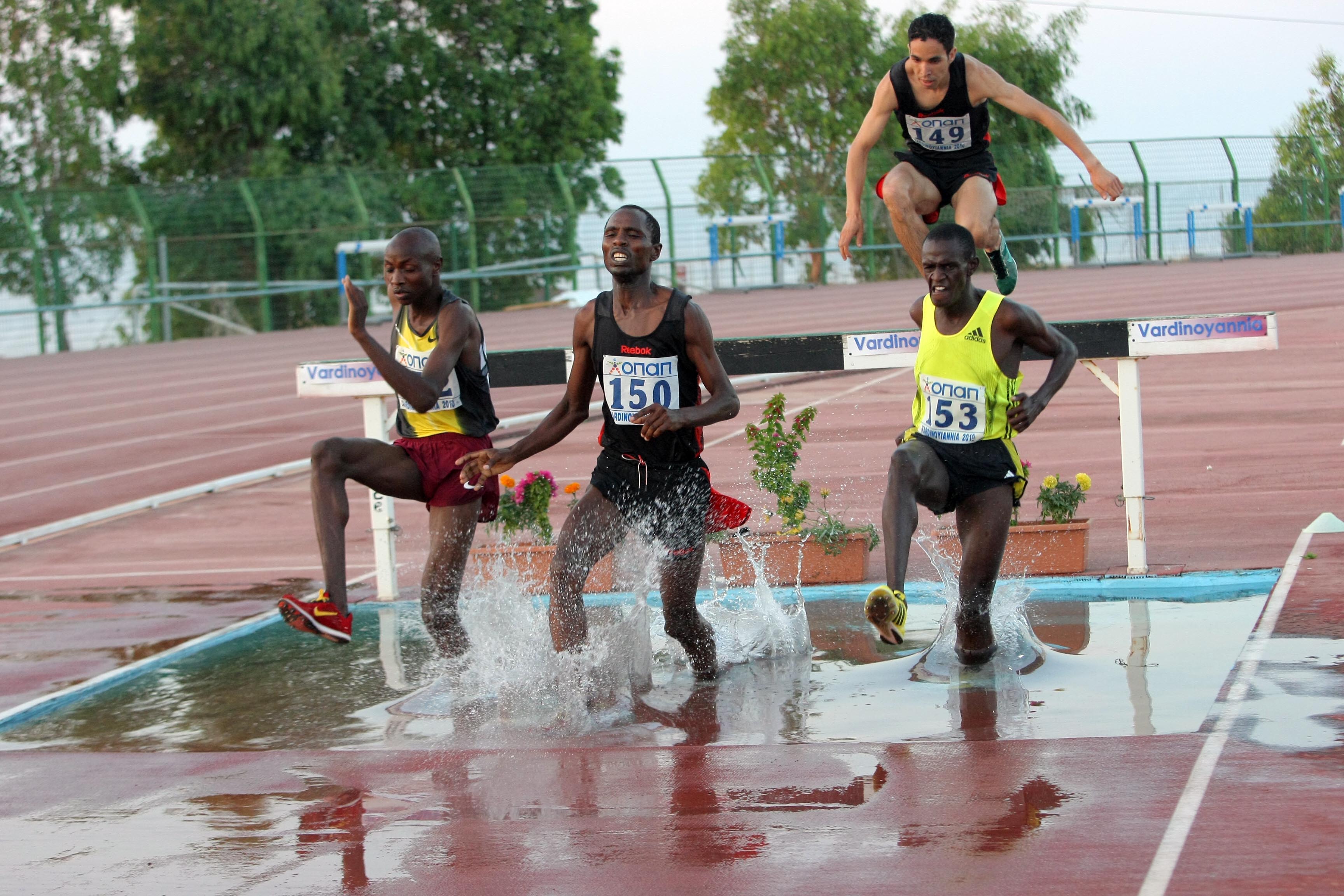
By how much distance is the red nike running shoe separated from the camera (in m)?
5.68

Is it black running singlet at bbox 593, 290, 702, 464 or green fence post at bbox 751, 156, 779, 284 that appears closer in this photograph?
black running singlet at bbox 593, 290, 702, 464

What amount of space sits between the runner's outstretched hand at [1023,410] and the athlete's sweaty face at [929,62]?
1664mm

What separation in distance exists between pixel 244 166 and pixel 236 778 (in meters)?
30.8

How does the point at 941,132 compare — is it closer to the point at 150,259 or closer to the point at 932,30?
the point at 932,30

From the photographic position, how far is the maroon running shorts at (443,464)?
6.14 meters

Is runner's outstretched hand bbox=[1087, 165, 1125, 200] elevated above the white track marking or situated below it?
above

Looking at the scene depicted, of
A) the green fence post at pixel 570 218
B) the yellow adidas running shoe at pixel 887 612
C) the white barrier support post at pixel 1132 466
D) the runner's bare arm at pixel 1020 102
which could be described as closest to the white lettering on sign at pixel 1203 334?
the white barrier support post at pixel 1132 466

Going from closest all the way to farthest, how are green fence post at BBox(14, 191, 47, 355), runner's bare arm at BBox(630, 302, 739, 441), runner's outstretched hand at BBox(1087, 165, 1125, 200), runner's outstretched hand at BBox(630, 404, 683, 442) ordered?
runner's outstretched hand at BBox(630, 404, 683, 442) < runner's bare arm at BBox(630, 302, 739, 441) < runner's outstretched hand at BBox(1087, 165, 1125, 200) < green fence post at BBox(14, 191, 47, 355)

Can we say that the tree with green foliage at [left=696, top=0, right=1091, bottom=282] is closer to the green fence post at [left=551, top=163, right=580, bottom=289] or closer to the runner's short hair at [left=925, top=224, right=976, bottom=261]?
the green fence post at [left=551, top=163, right=580, bottom=289]

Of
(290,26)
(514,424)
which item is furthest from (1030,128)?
(514,424)

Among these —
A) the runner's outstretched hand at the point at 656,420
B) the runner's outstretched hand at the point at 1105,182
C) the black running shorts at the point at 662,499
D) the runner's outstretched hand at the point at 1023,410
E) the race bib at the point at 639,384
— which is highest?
the runner's outstretched hand at the point at 1105,182

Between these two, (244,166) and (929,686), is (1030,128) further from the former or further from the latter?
(929,686)

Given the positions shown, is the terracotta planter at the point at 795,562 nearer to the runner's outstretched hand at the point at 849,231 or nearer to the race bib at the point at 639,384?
the runner's outstretched hand at the point at 849,231

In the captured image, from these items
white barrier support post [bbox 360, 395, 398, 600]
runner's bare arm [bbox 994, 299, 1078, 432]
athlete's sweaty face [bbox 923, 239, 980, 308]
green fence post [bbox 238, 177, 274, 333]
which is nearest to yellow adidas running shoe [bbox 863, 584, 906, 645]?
runner's bare arm [bbox 994, 299, 1078, 432]
